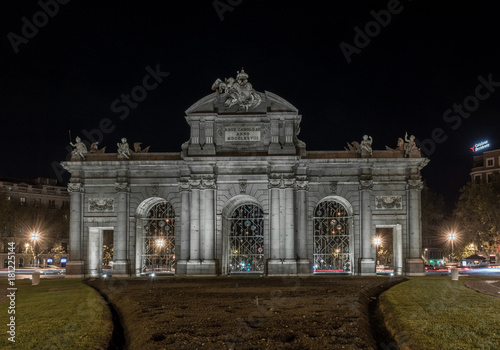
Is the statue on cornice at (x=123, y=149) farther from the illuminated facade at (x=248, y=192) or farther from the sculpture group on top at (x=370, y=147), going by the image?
the sculpture group on top at (x=370, y=147)

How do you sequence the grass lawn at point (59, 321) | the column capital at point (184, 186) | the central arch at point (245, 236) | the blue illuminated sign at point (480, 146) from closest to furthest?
the grass lawn at point (59, 321)
the column capital at point (184, 186)
the central arch at point (245, 236)
the blue illuminated sign at point (480, 146)

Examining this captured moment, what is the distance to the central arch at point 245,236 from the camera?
50094 mm

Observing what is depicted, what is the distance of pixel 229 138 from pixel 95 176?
1271 cm

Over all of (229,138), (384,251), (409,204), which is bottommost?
(384,251)

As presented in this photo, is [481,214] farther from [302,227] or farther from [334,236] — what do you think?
[302,227]

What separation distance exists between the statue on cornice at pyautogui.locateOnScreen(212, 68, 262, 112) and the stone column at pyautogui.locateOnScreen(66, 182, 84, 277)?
15313 mm

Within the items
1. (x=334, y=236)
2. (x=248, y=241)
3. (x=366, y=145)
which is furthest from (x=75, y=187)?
(x=366, y=145)

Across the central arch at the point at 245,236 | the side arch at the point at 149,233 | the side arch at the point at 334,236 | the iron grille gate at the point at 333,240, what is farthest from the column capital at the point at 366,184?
the side arch at the point at 149,233

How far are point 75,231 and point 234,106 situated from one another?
18.1 metres

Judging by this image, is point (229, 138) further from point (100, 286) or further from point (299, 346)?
point (299, 346)

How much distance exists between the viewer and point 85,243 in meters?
50.4

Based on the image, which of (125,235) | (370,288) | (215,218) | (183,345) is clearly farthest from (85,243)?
(183,345)

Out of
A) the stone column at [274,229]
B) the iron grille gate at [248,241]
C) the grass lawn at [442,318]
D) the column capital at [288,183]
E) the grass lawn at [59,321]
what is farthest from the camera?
the iron grille gate at [248,241]

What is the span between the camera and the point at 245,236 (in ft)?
163
